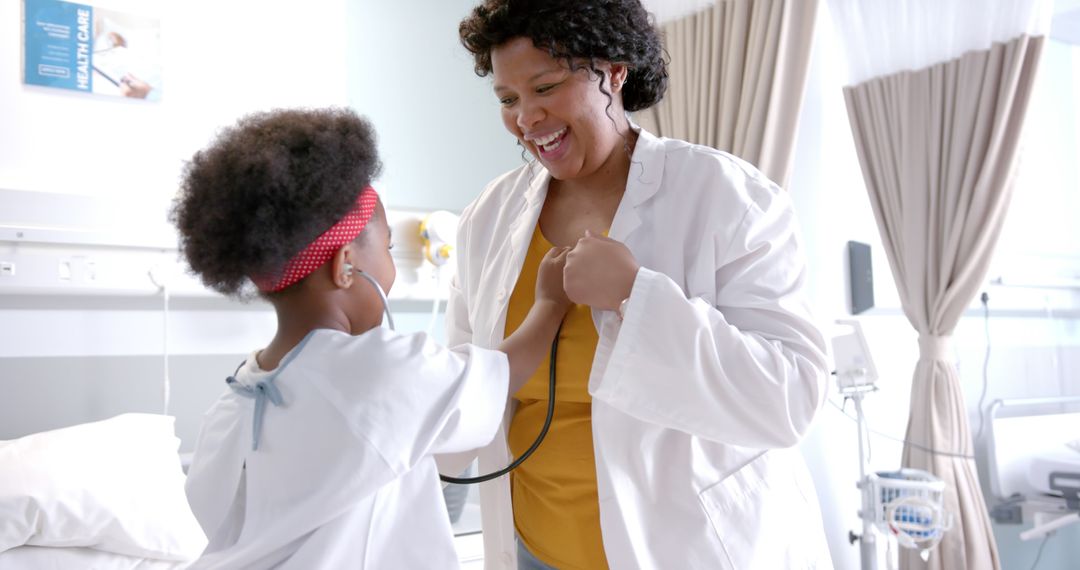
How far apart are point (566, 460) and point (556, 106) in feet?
1.61

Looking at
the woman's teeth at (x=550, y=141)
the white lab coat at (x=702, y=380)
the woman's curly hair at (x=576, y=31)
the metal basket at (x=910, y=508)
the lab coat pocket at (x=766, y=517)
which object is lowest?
the metal basket at (x=910, y=508)

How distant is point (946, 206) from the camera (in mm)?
2447

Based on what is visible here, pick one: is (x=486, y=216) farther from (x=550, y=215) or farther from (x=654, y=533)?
(x=654, y=533)

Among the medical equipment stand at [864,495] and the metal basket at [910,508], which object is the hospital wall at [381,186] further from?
the metal basket at [910,508]

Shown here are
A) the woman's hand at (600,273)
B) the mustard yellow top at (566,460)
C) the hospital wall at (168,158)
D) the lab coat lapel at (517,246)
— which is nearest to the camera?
the woman's hand at (600,273)

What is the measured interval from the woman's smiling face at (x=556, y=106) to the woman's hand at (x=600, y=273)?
0.78 feet

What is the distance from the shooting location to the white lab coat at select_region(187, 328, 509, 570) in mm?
905

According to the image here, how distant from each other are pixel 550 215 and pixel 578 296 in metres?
0.33

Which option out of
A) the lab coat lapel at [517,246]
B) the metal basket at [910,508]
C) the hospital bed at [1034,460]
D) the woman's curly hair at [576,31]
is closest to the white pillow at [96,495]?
the lab coat lapel at [517,246]

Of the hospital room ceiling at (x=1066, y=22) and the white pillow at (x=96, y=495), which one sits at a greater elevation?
the hospital room ceiling at (x=1066, y=22)

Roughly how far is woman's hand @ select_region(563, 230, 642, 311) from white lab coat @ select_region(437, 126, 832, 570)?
22mm

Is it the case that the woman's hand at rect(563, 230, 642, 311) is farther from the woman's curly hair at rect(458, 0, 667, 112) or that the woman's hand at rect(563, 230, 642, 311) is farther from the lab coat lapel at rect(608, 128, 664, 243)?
the woman's curly hair at rect(458, 0, 667, 112)

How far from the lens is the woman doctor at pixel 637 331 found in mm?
999

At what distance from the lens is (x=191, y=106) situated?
2500 mm
